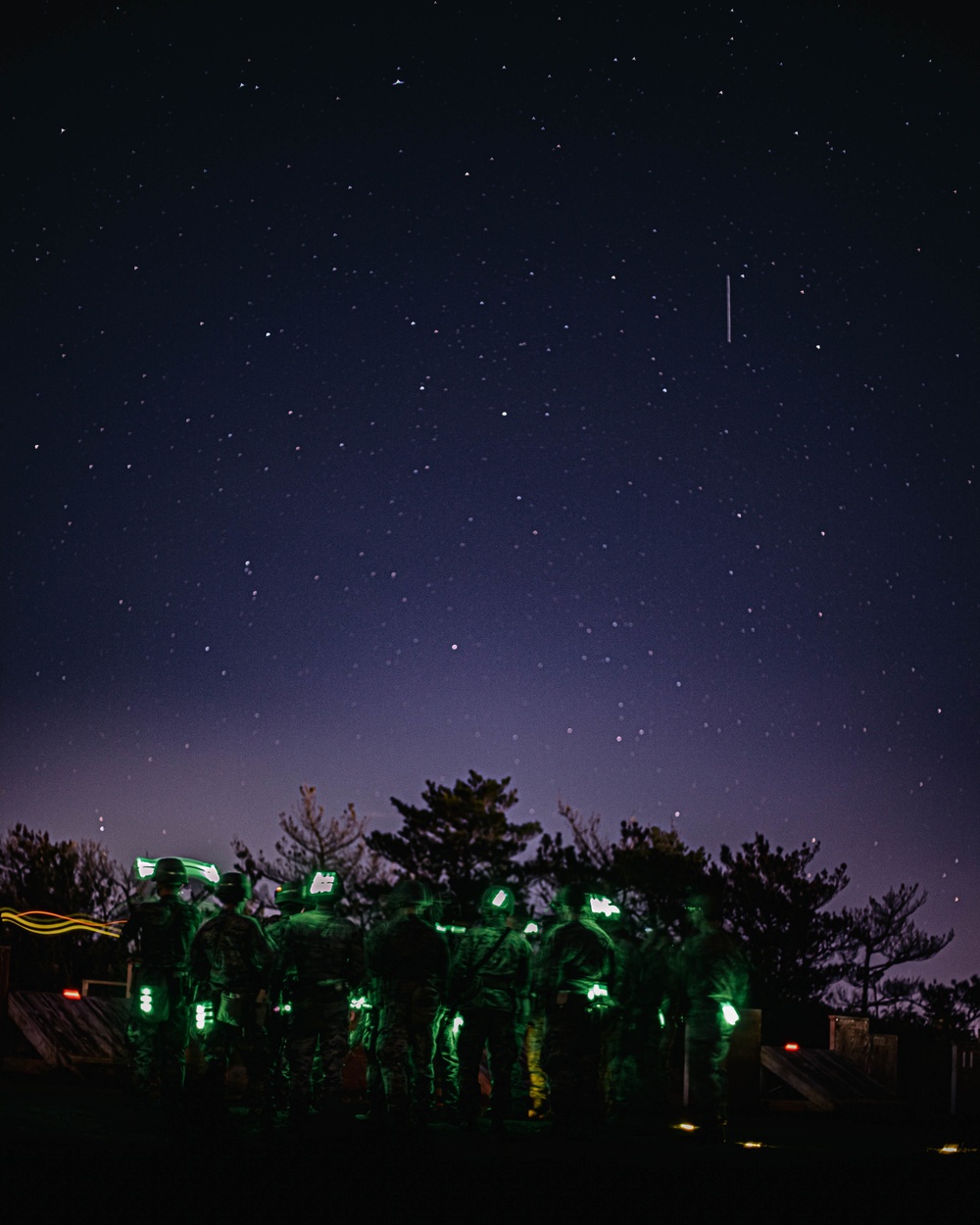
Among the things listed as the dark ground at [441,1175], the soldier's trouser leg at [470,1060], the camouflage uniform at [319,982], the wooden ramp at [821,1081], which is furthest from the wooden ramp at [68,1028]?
the wooden ramp at [821,1081]

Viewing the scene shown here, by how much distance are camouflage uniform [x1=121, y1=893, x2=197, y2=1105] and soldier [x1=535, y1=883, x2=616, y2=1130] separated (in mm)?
3574

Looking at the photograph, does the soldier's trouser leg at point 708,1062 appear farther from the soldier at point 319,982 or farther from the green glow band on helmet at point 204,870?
the green glow band on helmet at point 204,870

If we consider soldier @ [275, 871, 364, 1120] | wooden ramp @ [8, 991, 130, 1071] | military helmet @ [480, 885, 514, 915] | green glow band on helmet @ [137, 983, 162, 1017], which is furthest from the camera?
wooden ramp @ [8, 991, 130, 1071]

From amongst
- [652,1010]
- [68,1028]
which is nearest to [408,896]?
[652,1010]

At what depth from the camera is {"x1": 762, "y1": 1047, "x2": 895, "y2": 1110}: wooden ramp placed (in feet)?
63.5

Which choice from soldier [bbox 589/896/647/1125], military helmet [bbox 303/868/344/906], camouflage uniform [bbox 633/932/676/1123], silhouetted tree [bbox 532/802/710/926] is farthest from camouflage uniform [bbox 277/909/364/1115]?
silhouetted tree [bbox 532/802/710/926]

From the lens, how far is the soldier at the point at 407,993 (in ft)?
40.7

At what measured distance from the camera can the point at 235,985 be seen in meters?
12.3

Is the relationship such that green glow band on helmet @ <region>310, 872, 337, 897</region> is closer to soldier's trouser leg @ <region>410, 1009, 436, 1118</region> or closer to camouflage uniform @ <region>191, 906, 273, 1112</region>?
camouflage uniform @ <region>191, 906, 273, 1112</region>

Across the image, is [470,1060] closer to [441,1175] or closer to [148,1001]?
[148,1001]

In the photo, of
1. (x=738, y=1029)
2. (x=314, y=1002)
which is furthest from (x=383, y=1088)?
(x=738, y=1029)

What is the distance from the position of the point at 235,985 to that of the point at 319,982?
0.79 metres

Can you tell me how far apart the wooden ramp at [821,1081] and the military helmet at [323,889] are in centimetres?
959

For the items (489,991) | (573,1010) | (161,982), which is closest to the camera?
(573,1010)
